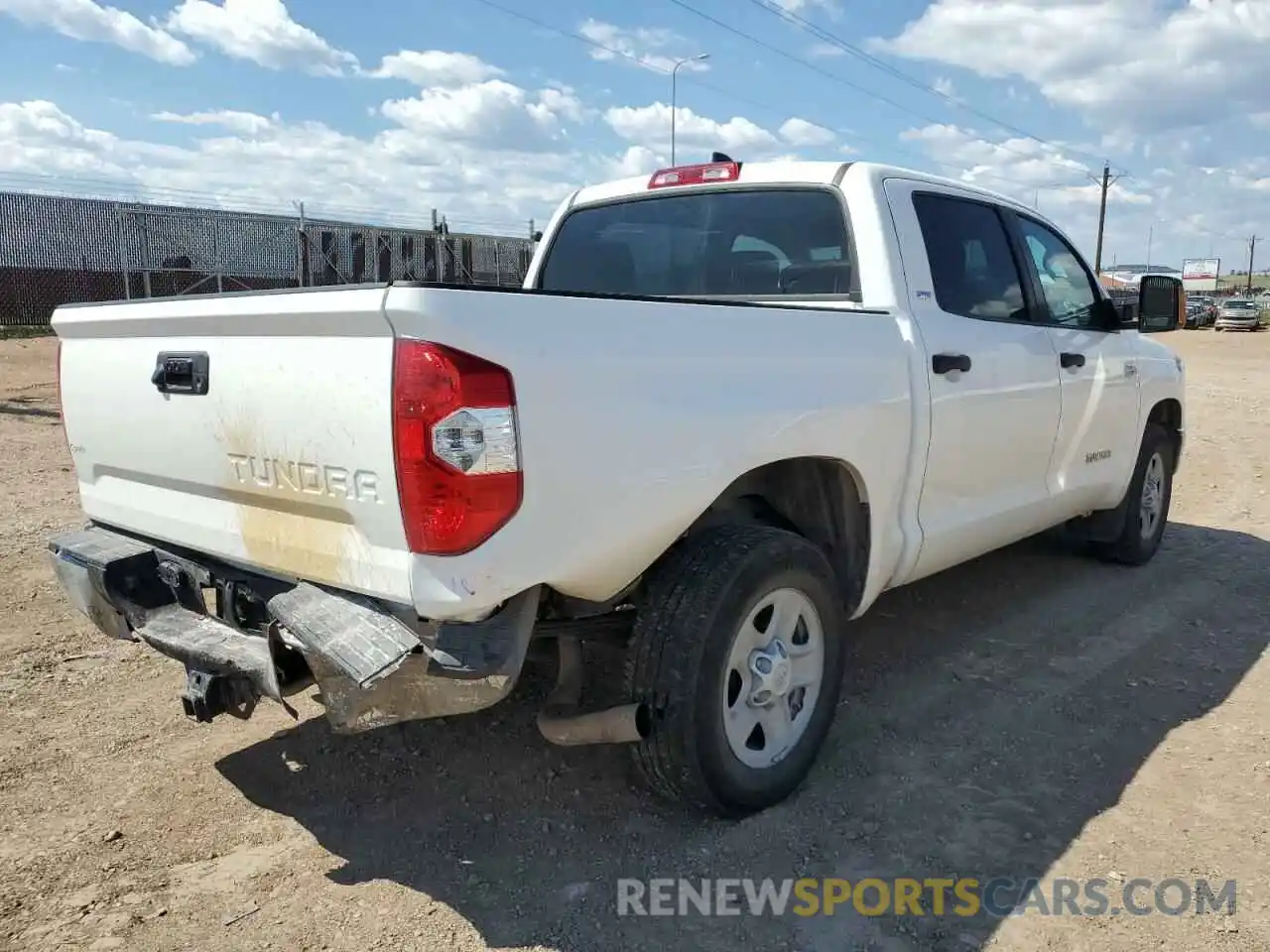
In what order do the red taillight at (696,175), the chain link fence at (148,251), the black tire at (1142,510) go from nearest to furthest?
the red taillight at (696,175)
the black tire at (1142,510)
the chain link fence at (148,251)

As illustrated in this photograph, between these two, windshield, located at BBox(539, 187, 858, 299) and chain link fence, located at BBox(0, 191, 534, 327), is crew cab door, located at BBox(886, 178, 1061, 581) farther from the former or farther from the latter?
chain link fence, located at BBox(0, 191, 534, 327)

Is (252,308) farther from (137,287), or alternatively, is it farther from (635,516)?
(137,287)

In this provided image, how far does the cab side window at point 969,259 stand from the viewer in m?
4.02

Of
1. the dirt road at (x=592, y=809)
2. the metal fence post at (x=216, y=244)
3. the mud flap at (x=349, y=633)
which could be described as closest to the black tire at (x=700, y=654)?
the dirt road at (x=592, y=809)

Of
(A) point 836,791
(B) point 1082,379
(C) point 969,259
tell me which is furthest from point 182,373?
(B) point 1082,379

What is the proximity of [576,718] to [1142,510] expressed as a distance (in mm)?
4183

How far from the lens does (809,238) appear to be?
4.00 metres

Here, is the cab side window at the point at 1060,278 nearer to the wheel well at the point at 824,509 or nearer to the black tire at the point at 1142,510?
the black tire at the point at 1142,510

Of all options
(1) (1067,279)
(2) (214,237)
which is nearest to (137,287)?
(2) (214,237)

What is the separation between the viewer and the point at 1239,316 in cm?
4303

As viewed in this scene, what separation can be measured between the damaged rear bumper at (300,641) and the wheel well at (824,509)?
117 centimetres

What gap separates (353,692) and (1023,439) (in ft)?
9.90

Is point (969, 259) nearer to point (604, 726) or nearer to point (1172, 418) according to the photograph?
point (604, 726)

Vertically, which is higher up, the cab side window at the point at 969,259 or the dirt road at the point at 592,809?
the cab side window at the point at 969,259
